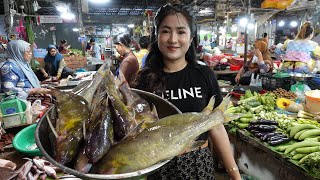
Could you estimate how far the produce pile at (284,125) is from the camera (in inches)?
125

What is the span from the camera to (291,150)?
10.9 feet

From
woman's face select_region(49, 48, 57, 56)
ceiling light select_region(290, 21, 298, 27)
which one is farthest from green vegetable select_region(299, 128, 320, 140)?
ceiling light select_region(290, 21, 298, 27)

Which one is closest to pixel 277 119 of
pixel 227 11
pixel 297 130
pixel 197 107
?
pixel 297 130

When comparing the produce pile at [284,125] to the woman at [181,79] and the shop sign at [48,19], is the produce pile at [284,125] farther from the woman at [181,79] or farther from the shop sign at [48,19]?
the shop sign at [48,19]

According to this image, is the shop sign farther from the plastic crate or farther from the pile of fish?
the pile of fish

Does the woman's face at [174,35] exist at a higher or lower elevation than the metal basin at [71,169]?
higher

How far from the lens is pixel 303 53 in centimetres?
639

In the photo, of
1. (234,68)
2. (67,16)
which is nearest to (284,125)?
(234,68)

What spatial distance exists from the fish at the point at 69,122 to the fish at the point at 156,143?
0.46 ft

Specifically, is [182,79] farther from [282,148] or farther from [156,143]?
[282,148]

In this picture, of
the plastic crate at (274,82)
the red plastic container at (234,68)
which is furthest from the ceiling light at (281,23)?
the plastic crate at (274,82)

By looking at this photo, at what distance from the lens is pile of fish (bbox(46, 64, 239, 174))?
1.02 m

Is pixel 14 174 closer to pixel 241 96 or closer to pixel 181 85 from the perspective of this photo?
pixel 181 85

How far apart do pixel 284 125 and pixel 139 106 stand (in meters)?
3.50
